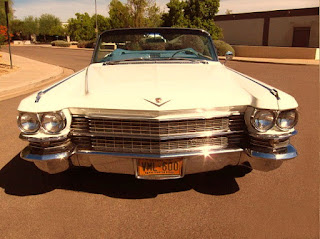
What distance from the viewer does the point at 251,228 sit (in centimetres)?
248

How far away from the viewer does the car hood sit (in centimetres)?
251

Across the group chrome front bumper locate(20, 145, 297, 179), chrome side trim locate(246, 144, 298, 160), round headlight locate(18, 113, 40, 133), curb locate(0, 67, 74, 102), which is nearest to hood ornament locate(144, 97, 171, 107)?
chrome front bumper locate(20, 145, 297, 179)

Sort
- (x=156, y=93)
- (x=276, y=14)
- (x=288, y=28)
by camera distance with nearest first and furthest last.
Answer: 1. (x=156, y=93)
2. (x=288, y=28)
3. (x=276, y=14)

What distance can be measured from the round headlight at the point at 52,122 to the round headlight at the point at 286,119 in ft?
6.02

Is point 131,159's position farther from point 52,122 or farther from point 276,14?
point 276,14

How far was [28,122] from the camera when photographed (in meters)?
2.58

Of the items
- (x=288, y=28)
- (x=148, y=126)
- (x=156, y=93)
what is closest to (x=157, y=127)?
(x=148, y=126)

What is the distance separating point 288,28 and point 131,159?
3201 centimetres

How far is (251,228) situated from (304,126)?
10.7 ft

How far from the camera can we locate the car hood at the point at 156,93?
2.51 meters

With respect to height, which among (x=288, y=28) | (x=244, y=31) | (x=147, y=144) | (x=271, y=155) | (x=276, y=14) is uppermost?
(x=276, y=14)

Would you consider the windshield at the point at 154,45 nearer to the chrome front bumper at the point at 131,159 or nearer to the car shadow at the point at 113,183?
the car shadow at the point at 113,183

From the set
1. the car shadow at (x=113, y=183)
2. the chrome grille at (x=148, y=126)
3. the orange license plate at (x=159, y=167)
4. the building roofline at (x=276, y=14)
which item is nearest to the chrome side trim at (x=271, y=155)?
the chrome grille at (x=148, y=126)

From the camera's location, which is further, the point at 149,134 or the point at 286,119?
the point at 286,119
